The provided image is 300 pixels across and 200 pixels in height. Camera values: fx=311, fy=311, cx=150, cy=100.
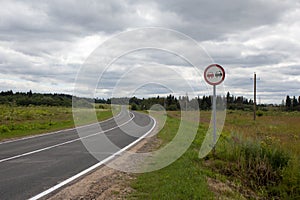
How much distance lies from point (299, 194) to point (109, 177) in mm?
4660

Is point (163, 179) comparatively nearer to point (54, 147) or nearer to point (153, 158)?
point (153, 158)

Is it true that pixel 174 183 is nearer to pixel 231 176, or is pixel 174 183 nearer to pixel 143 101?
pixel 231 176

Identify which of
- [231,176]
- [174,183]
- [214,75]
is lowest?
[231,176]

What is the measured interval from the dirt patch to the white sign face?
3937 millimetres

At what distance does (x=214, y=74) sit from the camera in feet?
32.7

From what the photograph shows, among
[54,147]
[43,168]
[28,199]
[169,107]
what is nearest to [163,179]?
[28,199]

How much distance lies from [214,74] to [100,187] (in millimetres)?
5163

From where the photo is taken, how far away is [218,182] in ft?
25.2

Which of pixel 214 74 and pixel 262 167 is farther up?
pixel 214 74

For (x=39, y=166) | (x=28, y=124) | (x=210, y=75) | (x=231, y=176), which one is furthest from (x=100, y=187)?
(x=28, y=124)

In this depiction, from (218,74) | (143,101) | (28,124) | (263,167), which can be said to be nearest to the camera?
(263,167)

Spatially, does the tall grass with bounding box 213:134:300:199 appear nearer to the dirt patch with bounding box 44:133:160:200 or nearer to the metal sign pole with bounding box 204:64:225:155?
the metal sign pole with bounding box 204:64:225:155

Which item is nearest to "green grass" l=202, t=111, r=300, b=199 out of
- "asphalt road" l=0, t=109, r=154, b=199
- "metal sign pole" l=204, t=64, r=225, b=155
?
"metal sign pole" l=204, t=64, r=225, b=155

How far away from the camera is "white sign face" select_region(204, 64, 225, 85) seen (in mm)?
9898
